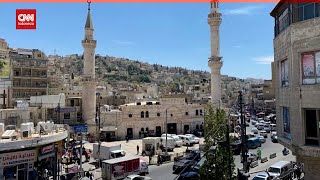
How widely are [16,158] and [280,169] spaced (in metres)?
16.1

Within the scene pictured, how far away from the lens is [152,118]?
162 ft

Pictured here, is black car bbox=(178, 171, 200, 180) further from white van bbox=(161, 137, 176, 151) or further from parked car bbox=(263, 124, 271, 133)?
parked car bbox=(263, 124, 271, 133)

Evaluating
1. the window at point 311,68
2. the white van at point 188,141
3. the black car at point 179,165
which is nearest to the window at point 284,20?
the window at point 311,68

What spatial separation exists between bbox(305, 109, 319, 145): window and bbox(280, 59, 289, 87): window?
2.29m

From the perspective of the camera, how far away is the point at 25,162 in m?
16.7

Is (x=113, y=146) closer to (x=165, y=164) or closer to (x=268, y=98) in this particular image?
(x=165, y=164)

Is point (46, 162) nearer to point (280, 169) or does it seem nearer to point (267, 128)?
point (280, 169)

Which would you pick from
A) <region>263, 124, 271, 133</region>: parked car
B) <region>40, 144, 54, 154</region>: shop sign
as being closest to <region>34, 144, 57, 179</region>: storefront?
<region>40, 144, 54, 154</region>: shop sign

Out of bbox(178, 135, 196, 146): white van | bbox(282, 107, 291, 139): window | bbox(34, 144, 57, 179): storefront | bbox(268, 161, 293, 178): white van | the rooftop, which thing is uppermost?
bbox(282, 107, 291, 139): window

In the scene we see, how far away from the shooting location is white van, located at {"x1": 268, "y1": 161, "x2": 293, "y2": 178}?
71.7 ft

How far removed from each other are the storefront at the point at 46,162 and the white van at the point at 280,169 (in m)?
13.5

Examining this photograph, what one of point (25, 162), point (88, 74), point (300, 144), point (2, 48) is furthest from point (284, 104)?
point (2, 48)

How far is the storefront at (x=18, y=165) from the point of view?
51.5ft

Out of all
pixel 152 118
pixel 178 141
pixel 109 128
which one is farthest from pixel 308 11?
pixel 152 118
